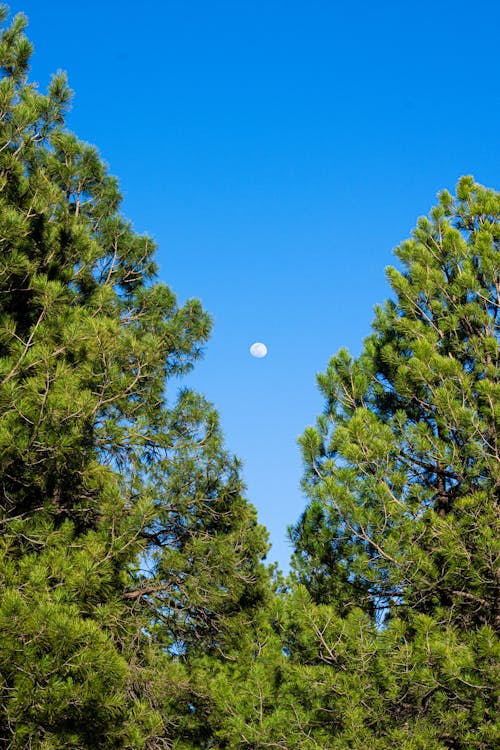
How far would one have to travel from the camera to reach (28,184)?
6488 mm

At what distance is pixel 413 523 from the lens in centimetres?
592

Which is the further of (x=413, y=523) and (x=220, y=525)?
(x=220, y=525)

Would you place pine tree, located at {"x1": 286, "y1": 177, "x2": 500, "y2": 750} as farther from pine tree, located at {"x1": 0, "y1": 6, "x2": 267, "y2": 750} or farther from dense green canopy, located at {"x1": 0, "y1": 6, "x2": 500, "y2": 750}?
pine tree, located at {"x1": 0, "y1": 6, "x2": 267, "y2": 750}

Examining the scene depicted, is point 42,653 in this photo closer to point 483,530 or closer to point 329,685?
point 329,685

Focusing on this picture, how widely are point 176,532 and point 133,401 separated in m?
1.61

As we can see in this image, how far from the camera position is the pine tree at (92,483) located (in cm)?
474

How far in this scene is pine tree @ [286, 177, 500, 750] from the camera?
5.36 m

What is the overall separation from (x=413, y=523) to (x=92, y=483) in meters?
3.08

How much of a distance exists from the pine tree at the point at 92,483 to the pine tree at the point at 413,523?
1495 mm

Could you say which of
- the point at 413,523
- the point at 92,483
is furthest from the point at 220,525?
the point at 413,523

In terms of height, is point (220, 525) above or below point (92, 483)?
above

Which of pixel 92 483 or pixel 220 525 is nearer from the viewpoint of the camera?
pixel 92 483

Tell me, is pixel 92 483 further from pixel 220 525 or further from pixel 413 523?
pixel 413 523

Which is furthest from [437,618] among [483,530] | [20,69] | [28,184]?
[20,69]
